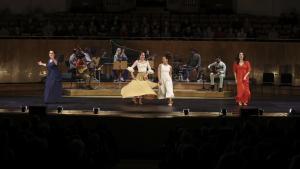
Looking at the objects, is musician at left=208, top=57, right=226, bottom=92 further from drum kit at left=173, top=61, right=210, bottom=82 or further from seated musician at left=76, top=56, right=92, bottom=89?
seated musician at left=76, top=56, right=92, bottom=89

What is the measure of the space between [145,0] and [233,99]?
8658 mm

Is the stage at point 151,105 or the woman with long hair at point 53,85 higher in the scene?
the woman with long hair at point 53,85

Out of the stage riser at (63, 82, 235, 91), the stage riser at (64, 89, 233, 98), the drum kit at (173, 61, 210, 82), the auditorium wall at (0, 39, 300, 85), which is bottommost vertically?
the stage riser at (64, 89, 233, 98)

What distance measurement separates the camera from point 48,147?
5.78 m

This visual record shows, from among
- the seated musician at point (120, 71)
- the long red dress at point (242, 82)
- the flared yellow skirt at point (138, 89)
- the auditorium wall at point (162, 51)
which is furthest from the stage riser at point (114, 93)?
the flared yellow skirt at point (138, 89)

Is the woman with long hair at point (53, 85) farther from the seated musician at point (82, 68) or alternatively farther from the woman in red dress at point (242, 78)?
the woman in red dress at point (242, 78)

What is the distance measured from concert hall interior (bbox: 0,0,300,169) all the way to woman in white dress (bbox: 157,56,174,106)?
3 cm

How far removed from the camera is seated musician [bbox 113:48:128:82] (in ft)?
72.9

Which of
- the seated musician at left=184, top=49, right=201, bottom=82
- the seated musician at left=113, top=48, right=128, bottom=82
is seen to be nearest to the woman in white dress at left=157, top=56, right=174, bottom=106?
the seated musician at left=113, top=48, right=128, bottom=82

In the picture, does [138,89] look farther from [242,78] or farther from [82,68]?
[82,68]

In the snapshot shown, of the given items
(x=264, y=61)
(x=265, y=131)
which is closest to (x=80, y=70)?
(x=264, y=61)

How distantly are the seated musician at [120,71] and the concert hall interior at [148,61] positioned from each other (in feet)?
0.12

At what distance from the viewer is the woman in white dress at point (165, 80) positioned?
18062mm

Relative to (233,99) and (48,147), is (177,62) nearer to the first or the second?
(233,99)
